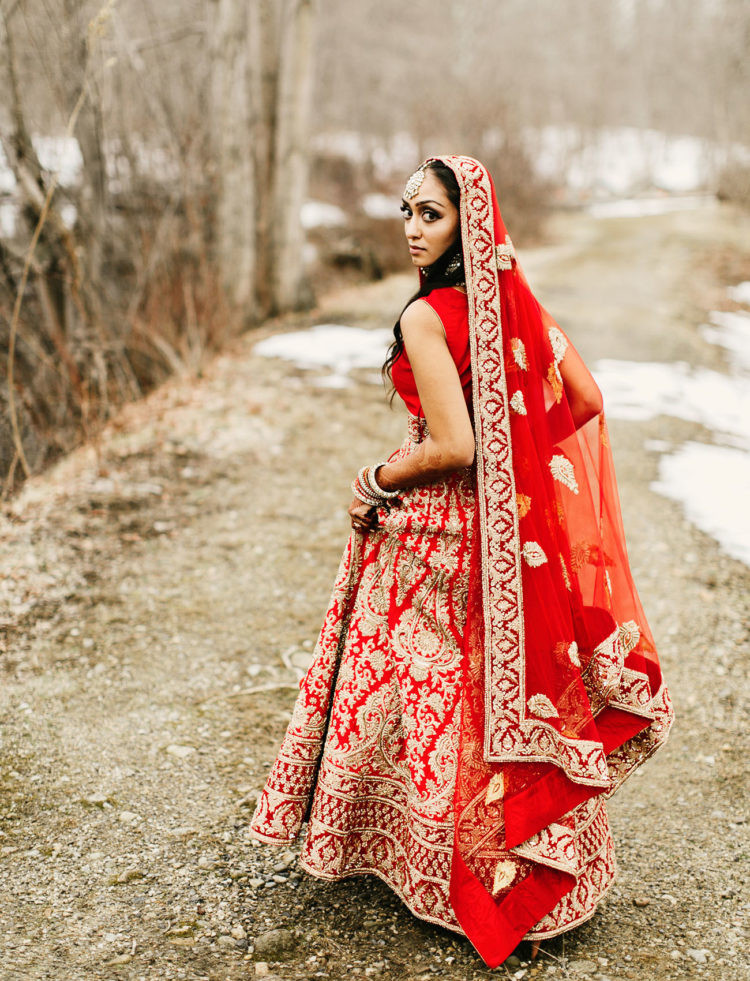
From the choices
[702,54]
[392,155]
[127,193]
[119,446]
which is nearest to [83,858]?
[119,446]

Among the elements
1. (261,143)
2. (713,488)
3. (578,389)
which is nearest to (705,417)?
(713,488)

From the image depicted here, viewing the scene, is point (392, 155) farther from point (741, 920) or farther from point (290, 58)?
point (741, 920)

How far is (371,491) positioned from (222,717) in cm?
158

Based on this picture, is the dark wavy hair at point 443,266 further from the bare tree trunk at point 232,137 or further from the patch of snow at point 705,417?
the bare tree trunk at point 232,137

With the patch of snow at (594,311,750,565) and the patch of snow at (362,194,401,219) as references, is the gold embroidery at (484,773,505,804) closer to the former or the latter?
the patch of snow at (594,311,750,565)

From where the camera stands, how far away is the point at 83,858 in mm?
2453

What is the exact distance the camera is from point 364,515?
210cm

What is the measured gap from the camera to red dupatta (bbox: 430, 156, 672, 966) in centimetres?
188

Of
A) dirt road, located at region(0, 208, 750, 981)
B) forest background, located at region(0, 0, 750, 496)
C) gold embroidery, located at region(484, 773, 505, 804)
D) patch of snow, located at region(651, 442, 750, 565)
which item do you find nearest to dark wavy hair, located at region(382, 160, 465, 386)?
gold embroidery, located at region(484, 773, 505, 804)

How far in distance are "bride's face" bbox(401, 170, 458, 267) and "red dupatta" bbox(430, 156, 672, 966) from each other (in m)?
0.05

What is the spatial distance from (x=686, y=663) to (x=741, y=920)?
1597 millimetres

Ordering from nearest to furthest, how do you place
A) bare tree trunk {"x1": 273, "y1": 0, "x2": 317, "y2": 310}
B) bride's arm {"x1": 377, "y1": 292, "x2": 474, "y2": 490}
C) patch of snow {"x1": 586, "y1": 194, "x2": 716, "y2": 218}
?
bride's arm {"x1": 377, "y1": 292, "x2": 474, "y2": 490} → bare tree trunk {"x1": 273, "y1": 0, "x2": 317, "y2": 310} → patch of snow {"x1": 586, "y1": 194, "x2": 716, "y2": 218}

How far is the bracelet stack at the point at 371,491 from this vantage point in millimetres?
2061

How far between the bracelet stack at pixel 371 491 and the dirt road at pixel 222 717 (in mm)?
1104
